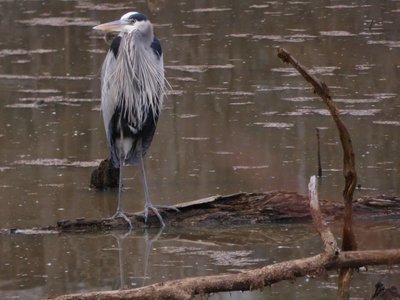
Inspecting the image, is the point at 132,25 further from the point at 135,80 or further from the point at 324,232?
the point at 324,232

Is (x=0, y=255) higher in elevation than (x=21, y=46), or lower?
lower

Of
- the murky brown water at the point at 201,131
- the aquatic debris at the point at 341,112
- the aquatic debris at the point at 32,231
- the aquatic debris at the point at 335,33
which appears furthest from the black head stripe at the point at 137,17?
the aquatic debris at the point at 335,33

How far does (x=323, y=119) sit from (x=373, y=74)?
1.92 meters

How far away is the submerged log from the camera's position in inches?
263

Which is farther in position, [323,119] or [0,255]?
[323,119]

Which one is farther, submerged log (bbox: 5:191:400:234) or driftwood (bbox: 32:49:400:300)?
submerged log (bbox: 5:191:400:234)

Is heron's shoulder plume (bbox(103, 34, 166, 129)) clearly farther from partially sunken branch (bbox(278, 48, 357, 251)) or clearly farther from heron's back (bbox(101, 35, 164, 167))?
partially sunken branch (bbox(278, 48, 357, 251))

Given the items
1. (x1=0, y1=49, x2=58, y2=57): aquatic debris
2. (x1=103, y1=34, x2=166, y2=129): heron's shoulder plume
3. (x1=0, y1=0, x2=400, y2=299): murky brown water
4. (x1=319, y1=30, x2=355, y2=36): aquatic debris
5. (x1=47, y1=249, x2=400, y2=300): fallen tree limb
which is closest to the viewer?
(x1=47, y1=249, x2=400, y2=300): fallen tree limb

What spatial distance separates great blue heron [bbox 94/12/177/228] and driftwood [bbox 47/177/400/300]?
9.78 ft

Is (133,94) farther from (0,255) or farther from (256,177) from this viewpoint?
(0,255)

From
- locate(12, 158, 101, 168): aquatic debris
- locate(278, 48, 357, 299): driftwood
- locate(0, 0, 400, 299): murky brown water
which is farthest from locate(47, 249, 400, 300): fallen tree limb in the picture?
locate(12, 158, 101, 168): aquatic debris

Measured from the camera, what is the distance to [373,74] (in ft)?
36.8

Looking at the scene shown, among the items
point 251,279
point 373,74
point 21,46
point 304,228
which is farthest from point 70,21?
point 251,279

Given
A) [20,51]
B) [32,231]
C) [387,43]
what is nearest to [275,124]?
[32,231]
